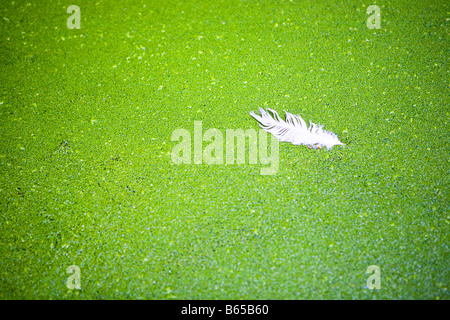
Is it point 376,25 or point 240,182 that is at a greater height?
point 376,25

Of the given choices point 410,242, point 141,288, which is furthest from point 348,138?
point 141,288

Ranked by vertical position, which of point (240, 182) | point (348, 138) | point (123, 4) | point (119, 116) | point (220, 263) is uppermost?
point (123, 4)

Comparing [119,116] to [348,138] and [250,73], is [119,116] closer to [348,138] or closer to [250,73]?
[250,73]
